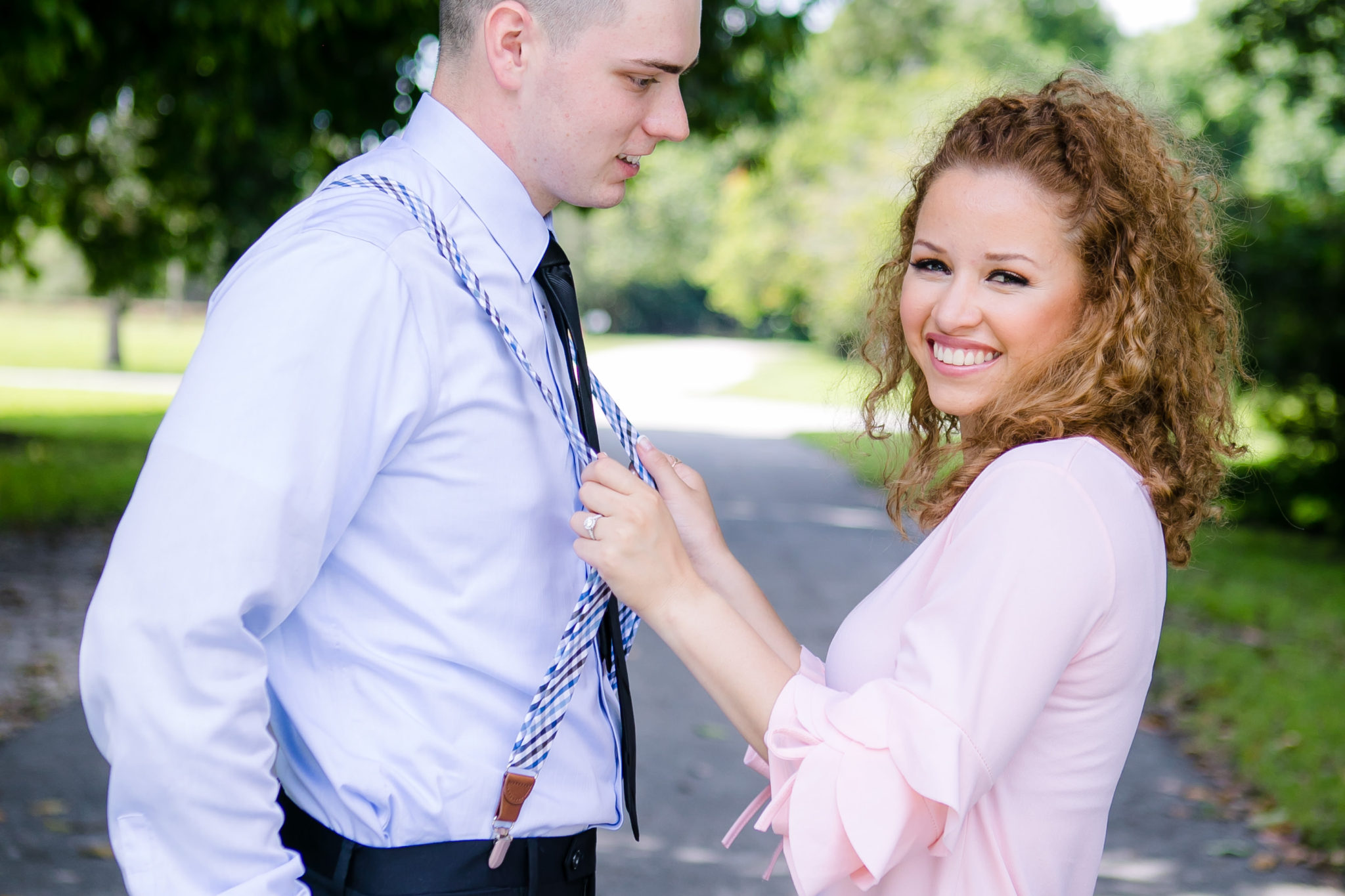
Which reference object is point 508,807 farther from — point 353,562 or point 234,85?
point 234,85

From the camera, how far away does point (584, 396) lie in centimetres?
188

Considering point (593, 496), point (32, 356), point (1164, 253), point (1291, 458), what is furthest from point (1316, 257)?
point (32, 356)

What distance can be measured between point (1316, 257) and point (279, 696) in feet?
43.1

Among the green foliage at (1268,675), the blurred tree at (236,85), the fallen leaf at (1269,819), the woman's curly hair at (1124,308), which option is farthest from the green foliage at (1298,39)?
the woman's curly hair at (1124,308)

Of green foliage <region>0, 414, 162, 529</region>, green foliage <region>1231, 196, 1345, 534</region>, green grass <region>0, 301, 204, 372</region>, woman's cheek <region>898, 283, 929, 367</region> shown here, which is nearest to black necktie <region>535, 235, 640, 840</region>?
woman's cheek <region>898, 283, 929, 367</region>

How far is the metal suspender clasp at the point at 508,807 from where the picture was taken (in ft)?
5.44

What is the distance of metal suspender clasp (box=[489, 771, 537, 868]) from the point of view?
166 centimetres

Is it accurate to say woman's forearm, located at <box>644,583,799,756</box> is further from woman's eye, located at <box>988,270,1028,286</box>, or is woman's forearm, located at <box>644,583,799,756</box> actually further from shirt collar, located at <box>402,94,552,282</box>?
woman's eye, located at <box>988,270,1028,286</box>

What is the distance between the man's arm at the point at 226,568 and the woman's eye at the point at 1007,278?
1.03m

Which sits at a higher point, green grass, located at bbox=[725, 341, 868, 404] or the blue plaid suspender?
the blue plaid suspender

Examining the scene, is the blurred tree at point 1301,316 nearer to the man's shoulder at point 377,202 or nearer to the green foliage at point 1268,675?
the green foliage at point 1268,675

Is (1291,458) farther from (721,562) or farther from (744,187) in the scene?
(744,187)

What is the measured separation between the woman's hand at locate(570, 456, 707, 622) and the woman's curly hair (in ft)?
1.84

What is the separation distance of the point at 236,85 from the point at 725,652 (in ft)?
20.1
